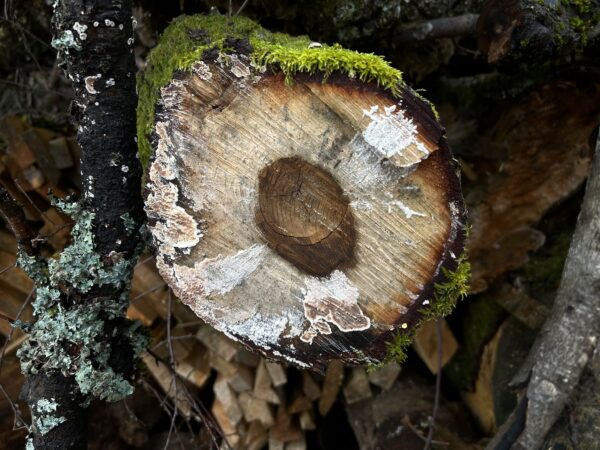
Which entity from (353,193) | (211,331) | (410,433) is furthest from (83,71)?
(410,433)

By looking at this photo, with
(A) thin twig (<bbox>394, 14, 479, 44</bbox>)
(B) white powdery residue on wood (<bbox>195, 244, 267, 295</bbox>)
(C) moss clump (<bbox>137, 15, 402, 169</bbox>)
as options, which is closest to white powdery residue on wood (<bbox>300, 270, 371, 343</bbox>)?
(B) white powdery residue on wood (<bbox>195, 244, 267, 295</bbox>)

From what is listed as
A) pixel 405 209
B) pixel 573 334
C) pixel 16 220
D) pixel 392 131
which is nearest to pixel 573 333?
pixel 573 334

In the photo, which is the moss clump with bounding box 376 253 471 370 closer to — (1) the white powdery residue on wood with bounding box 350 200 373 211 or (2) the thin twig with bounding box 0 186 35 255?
(1) the white powdery residue on wood with bounding box 350 200 373 211

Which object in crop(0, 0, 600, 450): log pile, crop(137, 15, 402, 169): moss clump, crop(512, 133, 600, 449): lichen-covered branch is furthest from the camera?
crop(0, 0, 600, 450): log pile

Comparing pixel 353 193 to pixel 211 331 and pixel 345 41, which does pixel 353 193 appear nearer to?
pixel 345 41

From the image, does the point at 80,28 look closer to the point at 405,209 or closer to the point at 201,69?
the point at 201,69

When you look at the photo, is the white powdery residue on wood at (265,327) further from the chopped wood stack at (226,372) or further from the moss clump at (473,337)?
the moss clump at (473,337)
